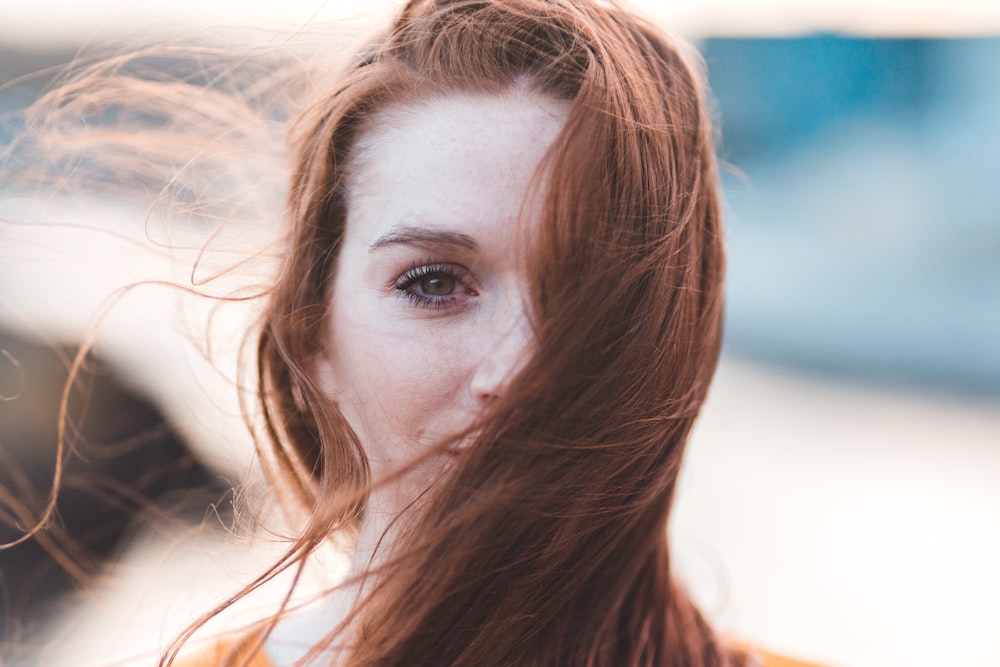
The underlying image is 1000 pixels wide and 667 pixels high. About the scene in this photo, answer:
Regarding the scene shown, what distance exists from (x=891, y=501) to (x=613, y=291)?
294 cm

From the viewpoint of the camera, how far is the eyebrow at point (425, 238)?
2.97 ft

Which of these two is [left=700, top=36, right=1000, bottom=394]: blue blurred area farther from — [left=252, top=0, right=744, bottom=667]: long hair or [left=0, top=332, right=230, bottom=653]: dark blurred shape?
[left=252, top=0, right=744, bottom=667]: long hair

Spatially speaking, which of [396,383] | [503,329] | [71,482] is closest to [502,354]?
[503,329]

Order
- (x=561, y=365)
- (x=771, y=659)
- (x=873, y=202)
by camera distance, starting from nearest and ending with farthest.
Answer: (x=561, y=365), (x=771, y=659), (x=873, y=202)

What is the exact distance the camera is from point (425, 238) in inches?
36.3

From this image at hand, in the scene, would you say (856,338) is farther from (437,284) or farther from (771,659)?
(437,284)

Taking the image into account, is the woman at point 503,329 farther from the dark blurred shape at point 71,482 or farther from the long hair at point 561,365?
the dark blurred shape at point 71,482

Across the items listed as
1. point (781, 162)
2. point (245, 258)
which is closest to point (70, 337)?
point (245, 258)

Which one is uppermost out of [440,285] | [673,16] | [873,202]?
[873,202]

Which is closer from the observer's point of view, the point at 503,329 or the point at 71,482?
the point at 503,329

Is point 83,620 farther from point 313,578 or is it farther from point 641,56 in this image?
point 641,56

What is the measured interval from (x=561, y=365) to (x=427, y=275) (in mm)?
204

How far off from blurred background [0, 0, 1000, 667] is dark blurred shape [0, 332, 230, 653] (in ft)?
3.85

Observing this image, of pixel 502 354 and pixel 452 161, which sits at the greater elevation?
pixel 452 161
